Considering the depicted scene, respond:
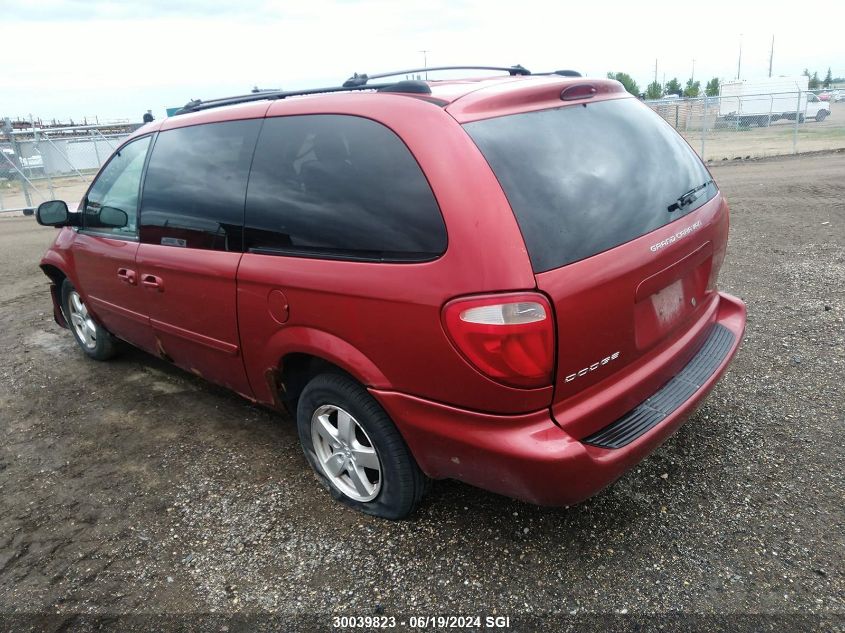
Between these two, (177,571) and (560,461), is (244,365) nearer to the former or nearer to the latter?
(177,571)

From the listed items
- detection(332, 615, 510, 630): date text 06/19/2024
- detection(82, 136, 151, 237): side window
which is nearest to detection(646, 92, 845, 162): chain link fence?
detection(82, 136, 151, 237): side window

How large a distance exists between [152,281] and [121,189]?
2.64ft

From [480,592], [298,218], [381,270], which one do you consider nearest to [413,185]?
[381,270]

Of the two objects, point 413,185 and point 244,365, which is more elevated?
point 413,185

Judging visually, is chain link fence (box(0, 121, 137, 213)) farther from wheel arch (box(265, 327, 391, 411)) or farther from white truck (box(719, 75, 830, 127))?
white truck (box(719, 75, 830, 127))

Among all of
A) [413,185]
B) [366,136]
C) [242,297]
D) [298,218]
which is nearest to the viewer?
[413,185]

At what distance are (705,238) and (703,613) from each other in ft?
5.03

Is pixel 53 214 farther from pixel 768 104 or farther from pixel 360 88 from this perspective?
pixel 768 104

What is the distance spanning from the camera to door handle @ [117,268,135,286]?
12.0 feet

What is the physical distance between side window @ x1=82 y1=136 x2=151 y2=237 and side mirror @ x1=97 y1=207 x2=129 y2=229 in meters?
0.02

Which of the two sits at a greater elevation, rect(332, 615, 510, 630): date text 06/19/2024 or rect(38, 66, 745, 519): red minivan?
rect(38, 66, 745, 519): red minivan

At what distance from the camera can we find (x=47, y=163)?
15.5 metres

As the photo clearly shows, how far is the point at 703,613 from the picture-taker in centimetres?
222

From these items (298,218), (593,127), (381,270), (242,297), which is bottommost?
(242,297)
